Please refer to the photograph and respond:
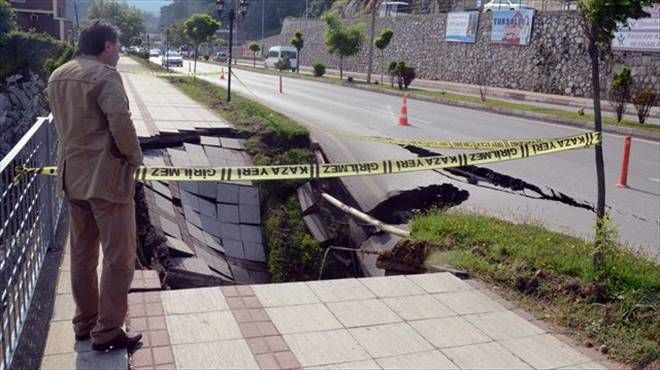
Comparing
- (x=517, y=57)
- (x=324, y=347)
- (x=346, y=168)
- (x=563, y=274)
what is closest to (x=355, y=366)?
(x=324, y=347)

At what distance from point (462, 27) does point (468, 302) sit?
36178 millimetres

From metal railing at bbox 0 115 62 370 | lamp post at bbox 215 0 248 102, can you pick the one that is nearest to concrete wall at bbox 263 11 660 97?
lamp post at bbox 215 0 248 102

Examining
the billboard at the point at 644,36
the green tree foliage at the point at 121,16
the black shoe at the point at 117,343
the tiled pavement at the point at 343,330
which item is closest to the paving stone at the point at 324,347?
the tiled pavement at the point at 343,330

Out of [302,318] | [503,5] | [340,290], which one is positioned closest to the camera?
[302,318]

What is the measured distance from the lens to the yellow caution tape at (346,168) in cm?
614

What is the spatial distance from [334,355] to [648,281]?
8.08ft

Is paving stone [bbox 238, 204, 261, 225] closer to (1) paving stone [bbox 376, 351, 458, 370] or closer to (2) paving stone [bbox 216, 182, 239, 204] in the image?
(2) paving stone [bbox 216, 182, 239, 204]

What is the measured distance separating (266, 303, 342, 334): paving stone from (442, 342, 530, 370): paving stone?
0.79 m

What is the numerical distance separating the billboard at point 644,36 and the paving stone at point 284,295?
24073mm

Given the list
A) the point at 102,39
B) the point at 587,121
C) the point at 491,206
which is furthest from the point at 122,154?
the point at 587,121

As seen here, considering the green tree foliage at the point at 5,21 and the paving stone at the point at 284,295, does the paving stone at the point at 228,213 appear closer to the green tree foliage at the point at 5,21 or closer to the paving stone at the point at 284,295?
the paving stone at the point at 284,295

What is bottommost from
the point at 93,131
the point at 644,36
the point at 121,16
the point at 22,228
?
the point at 22,228

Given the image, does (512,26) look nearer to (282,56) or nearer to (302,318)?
(282,56)

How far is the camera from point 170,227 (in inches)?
319
